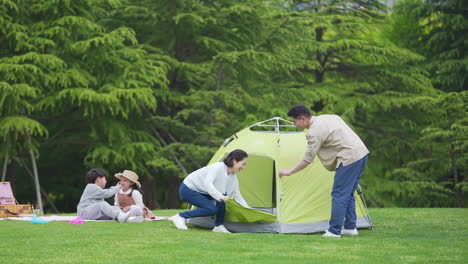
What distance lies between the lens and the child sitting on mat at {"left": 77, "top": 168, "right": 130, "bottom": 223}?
31.9ft

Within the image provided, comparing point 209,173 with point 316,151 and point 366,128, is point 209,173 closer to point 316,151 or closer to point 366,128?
point 316,151

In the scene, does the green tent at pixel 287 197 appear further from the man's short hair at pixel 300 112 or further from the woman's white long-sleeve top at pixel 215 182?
the man's short hair at pixel 300 112

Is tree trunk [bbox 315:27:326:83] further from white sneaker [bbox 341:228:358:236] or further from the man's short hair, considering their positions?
the man's short hair

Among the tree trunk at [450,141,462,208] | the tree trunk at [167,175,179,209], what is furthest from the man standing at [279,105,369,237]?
the tree trunk at [167,175,179,209]

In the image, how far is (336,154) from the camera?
801cm

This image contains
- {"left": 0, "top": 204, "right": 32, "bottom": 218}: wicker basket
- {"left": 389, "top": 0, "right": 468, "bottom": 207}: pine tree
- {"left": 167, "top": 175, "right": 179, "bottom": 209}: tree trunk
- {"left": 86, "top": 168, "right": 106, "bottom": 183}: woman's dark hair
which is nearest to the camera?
{"left": 86, "top": 168, "right": 106, "bottom": 183}: woman's dark hair

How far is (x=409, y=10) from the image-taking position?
23172 millimetres

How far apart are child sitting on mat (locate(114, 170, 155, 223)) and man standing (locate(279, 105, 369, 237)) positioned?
96.8 inches

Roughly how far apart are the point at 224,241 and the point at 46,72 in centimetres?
936

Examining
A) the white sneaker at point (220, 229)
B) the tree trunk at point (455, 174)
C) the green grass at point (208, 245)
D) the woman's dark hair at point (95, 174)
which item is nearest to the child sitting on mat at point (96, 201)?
the woman's dark hair at point (95, 174)

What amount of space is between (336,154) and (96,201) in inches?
141

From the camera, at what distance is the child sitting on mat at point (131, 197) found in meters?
9.66

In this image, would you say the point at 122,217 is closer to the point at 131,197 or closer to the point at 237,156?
the point at 131,197

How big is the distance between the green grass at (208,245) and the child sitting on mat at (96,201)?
43 cm
